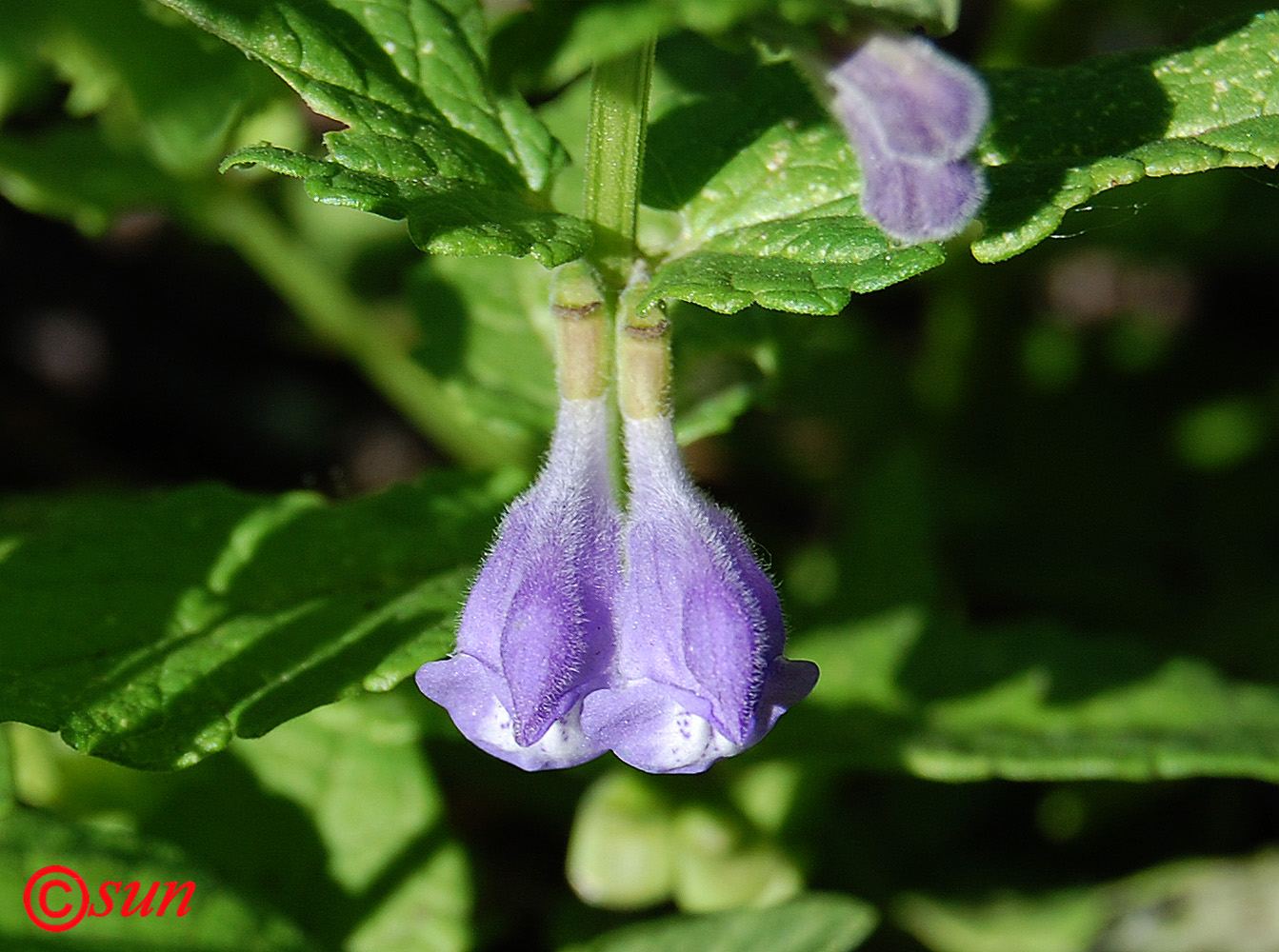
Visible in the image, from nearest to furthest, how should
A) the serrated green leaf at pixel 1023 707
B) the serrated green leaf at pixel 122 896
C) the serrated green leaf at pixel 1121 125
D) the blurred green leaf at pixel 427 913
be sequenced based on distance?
the serrated green leaf at pixel 1121 125, the serrated green leaf at pixel 122 896, the serrated green leaf at pixel 1023 707, the blurred green leaf at pixel 427 913

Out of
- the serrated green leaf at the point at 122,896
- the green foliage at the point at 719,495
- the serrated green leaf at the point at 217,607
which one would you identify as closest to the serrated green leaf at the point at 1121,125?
the green foliage at the point at 719,495

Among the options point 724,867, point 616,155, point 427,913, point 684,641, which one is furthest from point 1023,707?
point 616,155

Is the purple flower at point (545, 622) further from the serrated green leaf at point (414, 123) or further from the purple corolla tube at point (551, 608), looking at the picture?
the serrated green leaf at point (414, 123)

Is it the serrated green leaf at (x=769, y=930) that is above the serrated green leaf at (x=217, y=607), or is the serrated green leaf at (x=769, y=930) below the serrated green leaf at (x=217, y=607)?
below

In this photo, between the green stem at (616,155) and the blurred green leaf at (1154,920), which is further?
the blurred green leaf at (1154,920)

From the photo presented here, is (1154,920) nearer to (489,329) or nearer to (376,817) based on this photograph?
(376,817)

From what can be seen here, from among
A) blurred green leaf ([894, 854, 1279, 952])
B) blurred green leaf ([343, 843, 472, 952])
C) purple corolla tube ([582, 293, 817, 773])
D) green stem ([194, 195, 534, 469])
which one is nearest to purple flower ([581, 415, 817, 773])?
purple corolla tube ([582, 293, 817, 773])
